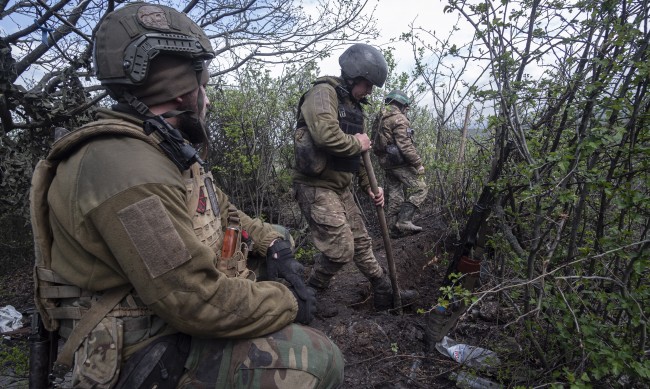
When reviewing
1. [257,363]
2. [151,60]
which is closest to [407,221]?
[257,363]

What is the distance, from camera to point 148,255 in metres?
1.25

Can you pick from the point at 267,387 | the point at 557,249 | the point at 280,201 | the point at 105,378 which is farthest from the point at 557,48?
the point at 280,201

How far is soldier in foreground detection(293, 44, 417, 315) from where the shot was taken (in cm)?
349

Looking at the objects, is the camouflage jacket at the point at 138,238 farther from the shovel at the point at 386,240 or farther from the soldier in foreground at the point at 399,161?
the soldier in foreground at the point at 399,161

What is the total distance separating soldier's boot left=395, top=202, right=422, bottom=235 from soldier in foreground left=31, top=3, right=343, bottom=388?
4.97 metres

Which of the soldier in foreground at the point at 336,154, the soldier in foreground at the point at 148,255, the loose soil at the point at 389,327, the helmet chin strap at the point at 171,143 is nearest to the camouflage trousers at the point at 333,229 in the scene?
the soldier in foreground at the point at 336,154

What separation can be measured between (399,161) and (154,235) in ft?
18.3

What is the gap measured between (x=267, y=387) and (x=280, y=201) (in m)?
5.01

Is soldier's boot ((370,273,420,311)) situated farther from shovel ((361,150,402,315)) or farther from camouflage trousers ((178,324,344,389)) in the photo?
camouflage trousers ((178,324,344,389))

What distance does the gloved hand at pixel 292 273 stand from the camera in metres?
1.80

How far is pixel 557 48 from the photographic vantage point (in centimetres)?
222

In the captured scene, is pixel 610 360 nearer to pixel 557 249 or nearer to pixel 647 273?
pixel 647 273

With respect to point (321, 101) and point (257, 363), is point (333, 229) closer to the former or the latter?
point (321, 101)

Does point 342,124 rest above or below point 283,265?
above
